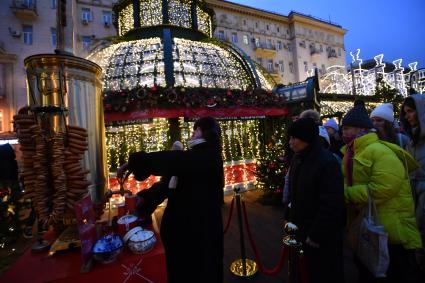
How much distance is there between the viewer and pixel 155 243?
210 cm

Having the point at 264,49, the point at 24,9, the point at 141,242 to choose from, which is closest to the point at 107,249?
the point at 141,242

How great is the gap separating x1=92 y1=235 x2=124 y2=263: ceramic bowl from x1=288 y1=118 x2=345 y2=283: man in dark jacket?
1764 mm

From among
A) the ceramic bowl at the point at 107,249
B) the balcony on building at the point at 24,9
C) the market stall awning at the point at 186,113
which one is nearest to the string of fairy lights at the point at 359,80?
the market stall awning at the point at 186,113

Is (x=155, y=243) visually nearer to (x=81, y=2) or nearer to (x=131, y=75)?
(x=131, y=75)

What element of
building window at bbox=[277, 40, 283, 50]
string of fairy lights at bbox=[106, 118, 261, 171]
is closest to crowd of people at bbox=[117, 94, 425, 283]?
string of fairy lights at bbox=[106, 118, 261, 171]

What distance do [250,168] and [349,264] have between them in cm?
554

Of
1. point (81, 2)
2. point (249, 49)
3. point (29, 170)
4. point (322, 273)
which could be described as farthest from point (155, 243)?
point (249, 49)

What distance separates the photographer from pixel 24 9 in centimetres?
2108

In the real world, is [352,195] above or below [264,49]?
below

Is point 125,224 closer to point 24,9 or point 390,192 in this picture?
point 390,192

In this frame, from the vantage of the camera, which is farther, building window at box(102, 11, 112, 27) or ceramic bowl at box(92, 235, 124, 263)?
building window at box(102, 11, 112, 27)

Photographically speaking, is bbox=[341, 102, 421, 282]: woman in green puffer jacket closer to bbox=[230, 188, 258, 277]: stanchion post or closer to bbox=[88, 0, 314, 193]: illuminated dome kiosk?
bbox=[230, 188, 258, 277]: stanchion post

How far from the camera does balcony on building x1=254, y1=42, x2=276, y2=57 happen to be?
112 ft

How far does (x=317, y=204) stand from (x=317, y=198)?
6 cm
